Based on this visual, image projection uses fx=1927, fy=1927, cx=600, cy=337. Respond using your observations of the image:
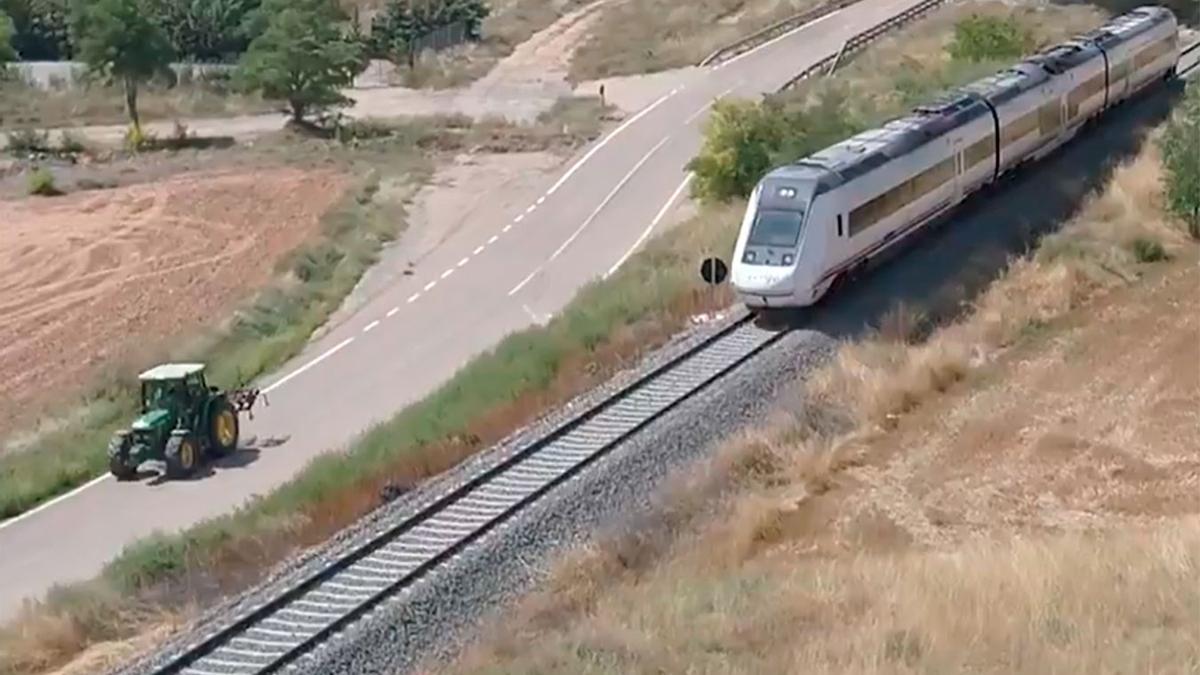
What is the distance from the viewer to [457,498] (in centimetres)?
2200

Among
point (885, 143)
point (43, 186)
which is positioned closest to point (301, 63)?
point (43, 186)

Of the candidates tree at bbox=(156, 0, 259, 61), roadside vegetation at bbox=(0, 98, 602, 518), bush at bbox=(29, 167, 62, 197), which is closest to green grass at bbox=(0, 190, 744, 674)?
roadside vegetation at bbox=(0, 98, 602, 518)

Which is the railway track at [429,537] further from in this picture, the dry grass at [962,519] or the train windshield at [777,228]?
the train windshield at [777,228]

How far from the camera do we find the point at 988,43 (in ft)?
181

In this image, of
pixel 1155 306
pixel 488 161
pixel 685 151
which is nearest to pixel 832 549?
pixel 1155 306

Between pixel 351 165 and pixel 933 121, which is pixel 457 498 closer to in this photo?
pixel 933 121

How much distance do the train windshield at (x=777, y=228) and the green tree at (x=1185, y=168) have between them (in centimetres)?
998

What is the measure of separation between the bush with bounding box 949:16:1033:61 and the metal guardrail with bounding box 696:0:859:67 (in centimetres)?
1570

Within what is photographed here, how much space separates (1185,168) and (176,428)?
19.0 metres

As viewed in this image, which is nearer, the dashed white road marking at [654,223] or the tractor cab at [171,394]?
the tractor cab at [171,394]

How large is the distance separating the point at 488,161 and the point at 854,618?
4373 centimetres

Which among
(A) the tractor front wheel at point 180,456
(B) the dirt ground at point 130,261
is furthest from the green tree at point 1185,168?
(B) the dirt ground at point 130,261

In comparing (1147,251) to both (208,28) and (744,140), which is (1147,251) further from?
(208,28)

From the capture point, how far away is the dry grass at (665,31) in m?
75.1
